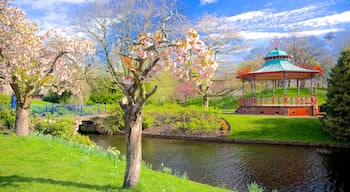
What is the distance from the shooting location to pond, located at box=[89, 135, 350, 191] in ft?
33.8

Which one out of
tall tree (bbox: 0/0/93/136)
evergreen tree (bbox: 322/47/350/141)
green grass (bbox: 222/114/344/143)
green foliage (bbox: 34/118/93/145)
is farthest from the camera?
green grass (bbox: 222/114/344/143)

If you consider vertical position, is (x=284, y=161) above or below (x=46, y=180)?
below

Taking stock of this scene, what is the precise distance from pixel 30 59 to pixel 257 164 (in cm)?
1044

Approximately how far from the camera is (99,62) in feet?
90.2

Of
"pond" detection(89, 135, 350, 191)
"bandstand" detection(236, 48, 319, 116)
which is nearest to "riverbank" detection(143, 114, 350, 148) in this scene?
"pond" detection(89, 135, 350, 191)

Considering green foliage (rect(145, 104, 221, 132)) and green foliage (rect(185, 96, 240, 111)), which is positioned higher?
green foliage (rect(185, 96, 240, 111))

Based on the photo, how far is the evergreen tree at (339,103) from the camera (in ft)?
55.1

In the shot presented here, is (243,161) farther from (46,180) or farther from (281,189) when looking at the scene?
(46,180)

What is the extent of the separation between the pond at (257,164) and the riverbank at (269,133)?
0.95 meters

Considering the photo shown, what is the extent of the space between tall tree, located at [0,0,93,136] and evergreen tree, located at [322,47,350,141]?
15128 mm

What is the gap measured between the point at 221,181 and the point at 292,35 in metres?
45.4

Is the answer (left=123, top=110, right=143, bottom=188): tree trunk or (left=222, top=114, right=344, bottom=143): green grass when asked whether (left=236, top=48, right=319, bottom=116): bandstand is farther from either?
(left=123, top=110, right=143, bottom=188): tree trunk

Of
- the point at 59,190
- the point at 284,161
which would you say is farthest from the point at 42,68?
the point at 284,161

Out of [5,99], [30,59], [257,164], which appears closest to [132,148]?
[30,59]
